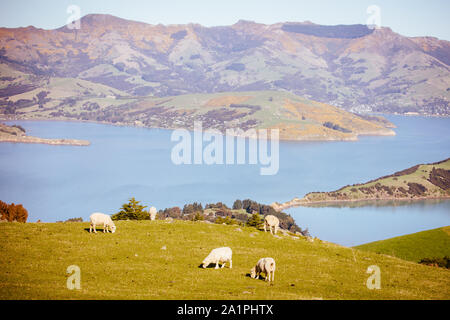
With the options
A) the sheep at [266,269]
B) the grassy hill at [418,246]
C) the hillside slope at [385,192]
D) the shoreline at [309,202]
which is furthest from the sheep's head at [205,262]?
the hillside slope at [385,192]

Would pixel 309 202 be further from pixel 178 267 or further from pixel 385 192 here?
pixel 178 267

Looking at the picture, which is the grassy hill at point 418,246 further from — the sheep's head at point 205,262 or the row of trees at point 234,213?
the row of trees at point 234,213

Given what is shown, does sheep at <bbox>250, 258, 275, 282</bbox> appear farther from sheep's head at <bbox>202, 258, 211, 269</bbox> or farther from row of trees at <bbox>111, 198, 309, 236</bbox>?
row of trees at <bbox>111, 198, 309, 236</bbox>

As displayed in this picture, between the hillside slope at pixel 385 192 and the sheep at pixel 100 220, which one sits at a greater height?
the hillside slope at pixel 385 192

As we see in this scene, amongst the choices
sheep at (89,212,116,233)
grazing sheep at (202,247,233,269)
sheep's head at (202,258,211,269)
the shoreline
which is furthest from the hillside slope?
sheep's head at (202,258,211,269)

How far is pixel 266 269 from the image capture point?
20125 millimetres

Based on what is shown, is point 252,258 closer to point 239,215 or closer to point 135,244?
point 135,244

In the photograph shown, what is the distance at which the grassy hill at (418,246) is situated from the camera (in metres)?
38.8

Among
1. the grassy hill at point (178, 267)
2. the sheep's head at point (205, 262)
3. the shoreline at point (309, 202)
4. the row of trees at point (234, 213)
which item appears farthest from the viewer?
the shoreline at point (309, 202)

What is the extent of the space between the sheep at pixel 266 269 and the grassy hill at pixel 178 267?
0.43m

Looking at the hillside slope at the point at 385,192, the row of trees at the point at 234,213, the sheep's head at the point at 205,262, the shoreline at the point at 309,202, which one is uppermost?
the hillside slope at the point at 385,192

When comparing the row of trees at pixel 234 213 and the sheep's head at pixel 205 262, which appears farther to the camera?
the row of trees at pixel 234 213

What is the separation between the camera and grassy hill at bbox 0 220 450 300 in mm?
17484
